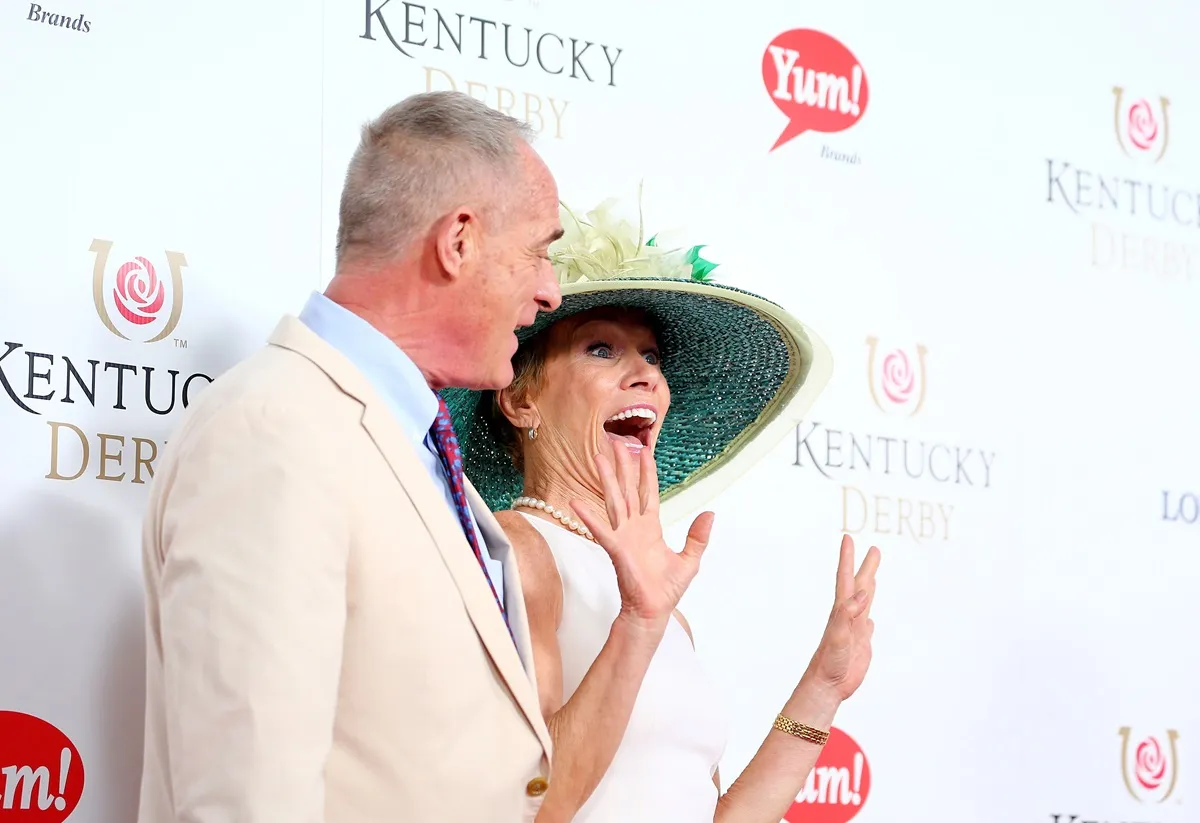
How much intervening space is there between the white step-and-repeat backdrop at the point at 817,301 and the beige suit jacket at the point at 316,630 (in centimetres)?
46

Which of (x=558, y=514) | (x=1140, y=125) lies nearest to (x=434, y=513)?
(x=558, y=514)

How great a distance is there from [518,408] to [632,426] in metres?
0.14

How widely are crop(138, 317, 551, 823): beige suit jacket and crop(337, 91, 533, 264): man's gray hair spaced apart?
152 mm

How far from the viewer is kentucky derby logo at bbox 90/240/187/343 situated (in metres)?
1.80

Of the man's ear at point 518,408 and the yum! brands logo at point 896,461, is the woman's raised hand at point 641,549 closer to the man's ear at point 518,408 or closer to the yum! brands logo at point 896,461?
the man's ear at point 518,408

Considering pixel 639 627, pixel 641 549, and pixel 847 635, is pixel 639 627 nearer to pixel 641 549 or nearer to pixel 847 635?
pixel 641 549

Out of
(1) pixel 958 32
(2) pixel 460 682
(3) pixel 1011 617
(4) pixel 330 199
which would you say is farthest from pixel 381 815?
(1) pixel 958 32

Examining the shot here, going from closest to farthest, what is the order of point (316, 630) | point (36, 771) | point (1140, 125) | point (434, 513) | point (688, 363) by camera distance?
point (316, 630) < point (434, 513) < point (36, 771) < point (688, 363) < point (1140, 125)

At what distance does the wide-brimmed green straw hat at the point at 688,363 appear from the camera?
6.26 feet

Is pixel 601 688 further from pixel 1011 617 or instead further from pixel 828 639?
pixel 1011 617

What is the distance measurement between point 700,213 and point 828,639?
72 centimetres

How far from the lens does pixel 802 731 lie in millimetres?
1906

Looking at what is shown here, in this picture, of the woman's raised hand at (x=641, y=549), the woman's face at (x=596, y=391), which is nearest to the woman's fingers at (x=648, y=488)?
the woman's raised hand at (x=641, y=549)

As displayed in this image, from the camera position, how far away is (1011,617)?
2.55 metres
